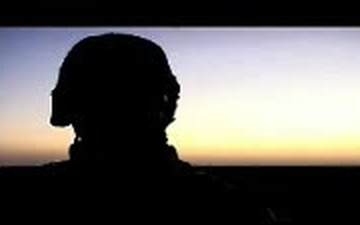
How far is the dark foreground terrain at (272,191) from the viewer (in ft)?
3.77

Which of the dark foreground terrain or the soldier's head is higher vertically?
the soldier's head

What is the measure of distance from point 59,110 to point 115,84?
118mm

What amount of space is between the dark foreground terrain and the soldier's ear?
88mm

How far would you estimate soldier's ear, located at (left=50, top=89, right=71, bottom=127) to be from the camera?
1157mm

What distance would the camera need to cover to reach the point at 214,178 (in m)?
1.15

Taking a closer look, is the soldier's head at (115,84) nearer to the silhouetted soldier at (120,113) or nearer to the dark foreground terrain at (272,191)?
the silhouetted soldier at (120,113)

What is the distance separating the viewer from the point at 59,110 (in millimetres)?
1162

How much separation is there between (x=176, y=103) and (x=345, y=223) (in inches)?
43.0

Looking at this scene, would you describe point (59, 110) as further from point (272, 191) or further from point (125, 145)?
point (272, 191)

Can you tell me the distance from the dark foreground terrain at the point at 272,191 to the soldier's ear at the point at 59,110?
88mm

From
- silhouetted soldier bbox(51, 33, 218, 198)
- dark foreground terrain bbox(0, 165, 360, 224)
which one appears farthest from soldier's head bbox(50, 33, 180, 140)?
dark foreground terrain bbox(0, 165, 360, 224)

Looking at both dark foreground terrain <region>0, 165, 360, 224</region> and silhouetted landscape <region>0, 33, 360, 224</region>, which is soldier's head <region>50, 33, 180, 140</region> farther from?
dark foreground terrain <region>0, 165, 360, 224</region>
